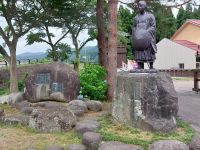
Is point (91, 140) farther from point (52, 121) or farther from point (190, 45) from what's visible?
point (190, 45)

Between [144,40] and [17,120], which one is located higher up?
[144,40]

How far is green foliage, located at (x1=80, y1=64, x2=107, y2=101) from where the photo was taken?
13.6 metres

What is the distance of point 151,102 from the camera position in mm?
8664

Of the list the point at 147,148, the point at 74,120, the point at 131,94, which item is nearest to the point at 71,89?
the point at 74,120

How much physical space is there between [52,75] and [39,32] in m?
11.4

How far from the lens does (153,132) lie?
8.54 meters

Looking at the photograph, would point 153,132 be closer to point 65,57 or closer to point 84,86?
point 84,86

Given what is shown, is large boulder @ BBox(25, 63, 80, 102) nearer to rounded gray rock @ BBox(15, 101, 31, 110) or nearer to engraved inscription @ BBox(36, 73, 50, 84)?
engraved inscription @ BBox(36, 73, 50, 84)


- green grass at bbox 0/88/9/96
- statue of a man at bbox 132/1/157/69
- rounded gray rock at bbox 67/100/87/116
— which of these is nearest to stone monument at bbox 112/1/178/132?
statue of a man at bbox 132/1/157/69

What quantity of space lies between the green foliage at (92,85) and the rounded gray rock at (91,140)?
17.9ft

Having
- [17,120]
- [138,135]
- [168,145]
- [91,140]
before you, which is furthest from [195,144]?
[17,120]

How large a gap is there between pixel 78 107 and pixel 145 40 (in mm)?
3123

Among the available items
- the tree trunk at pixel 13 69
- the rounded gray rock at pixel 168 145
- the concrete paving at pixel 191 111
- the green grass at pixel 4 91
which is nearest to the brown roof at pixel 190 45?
the concrete paving at pixel 191 111

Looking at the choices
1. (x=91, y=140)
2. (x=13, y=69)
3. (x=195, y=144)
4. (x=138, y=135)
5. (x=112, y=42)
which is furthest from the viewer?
(x=13, y=69)
